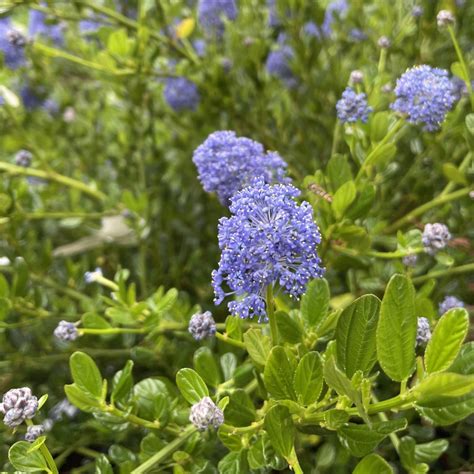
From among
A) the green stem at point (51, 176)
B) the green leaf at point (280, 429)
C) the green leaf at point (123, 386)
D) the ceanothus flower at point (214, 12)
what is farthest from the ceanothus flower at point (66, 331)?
the ceanothus flower at point (214, 12)

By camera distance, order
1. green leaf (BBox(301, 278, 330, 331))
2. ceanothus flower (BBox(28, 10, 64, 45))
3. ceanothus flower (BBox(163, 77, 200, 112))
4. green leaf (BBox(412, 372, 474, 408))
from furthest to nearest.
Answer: ceanothus flower (BBox(28, 10, 64, 45)) → ceanothus flower (BBox(163, 77, 200, 112)) → green leaf (BBox(301, 278, 330, 331)) → green leaf (BBox(412, 372, 474, 408))

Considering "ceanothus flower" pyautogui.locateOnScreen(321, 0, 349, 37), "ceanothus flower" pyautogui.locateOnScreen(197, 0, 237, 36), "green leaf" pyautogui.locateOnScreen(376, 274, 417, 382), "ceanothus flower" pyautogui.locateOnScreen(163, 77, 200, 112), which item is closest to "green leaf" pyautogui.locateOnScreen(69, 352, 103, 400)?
"green leaf" pyautogui.locateOnScreen(376, 274, 417, 382)

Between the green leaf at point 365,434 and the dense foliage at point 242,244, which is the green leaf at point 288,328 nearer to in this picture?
the dense foliage at point 242,244

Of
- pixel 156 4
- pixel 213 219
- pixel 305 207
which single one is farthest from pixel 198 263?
pixel 305 207

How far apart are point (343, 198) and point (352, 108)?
16 cm

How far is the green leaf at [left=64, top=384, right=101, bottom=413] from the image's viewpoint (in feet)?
2.07

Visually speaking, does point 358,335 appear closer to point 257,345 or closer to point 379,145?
point 257,345

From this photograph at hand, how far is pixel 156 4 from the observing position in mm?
1140

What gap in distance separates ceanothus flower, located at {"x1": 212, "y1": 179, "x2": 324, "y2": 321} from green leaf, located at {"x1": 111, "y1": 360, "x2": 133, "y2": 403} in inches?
6.3

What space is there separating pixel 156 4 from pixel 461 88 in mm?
579

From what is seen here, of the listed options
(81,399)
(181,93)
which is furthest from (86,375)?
(181,93)

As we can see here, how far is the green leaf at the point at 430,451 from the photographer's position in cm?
71

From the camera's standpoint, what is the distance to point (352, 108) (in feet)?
2.59

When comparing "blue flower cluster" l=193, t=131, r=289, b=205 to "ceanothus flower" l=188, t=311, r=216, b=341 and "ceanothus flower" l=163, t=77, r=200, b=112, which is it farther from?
"ceanothus flower" l=163, t=77, r=200, b=112
